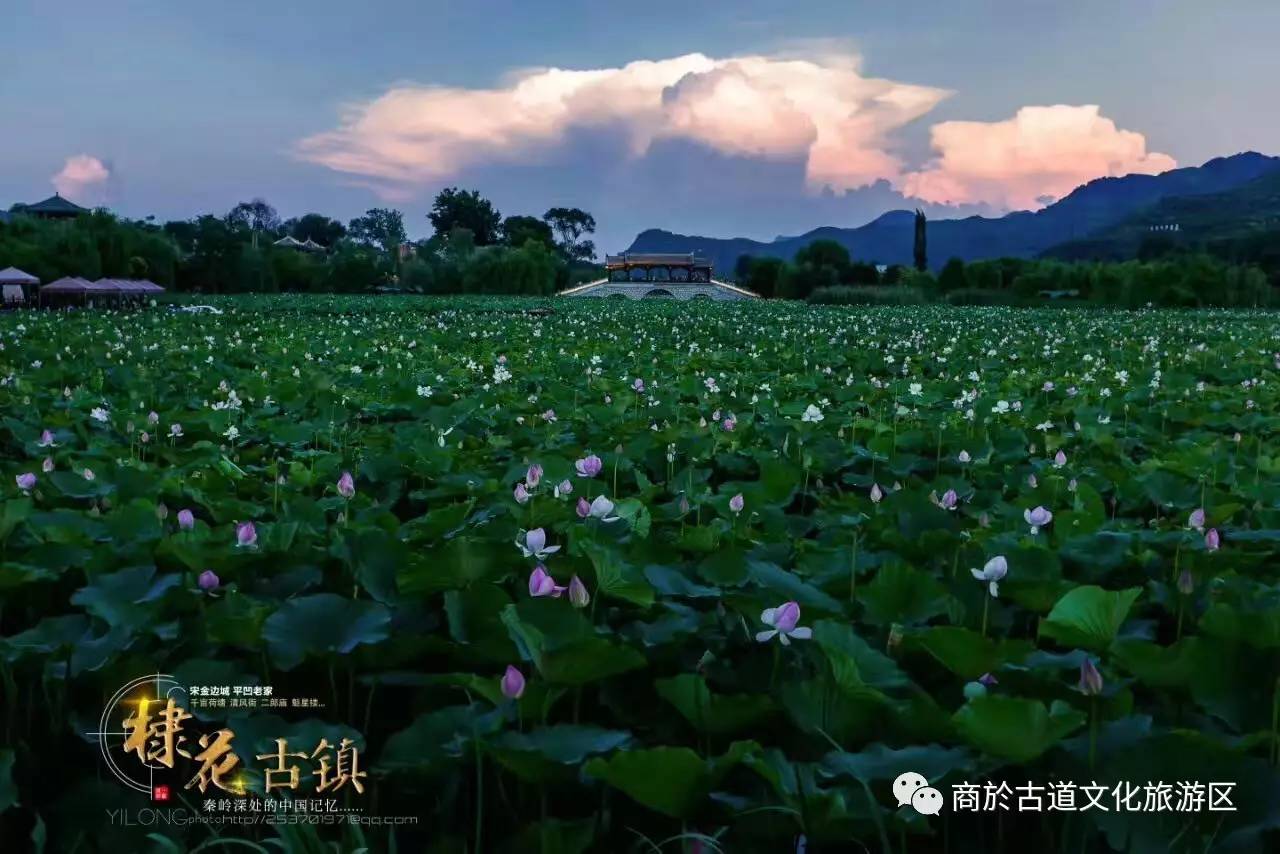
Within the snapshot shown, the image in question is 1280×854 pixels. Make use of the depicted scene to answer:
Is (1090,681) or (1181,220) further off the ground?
(1181,220)

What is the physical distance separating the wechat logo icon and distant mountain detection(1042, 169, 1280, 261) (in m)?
134

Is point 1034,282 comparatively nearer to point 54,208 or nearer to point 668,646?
point 668,646

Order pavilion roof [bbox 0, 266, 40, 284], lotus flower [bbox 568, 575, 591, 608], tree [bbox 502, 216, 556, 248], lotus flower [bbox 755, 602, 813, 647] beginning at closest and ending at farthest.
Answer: lotus flower [bbox 755, 602, 813, 647]
lotus flower [bbox 568, 575, 591, 608]
pavilion roof [bbox 0, 266, 40, 284]
tree [bbox 502, 216, 556, 248]

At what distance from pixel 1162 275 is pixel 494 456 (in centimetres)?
3590

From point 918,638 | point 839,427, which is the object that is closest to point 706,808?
point 918,638

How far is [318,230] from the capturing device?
116 metres

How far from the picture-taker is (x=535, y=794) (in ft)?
4.67

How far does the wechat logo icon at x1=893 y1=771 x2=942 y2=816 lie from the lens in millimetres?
1255

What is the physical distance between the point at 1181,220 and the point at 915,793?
195 m

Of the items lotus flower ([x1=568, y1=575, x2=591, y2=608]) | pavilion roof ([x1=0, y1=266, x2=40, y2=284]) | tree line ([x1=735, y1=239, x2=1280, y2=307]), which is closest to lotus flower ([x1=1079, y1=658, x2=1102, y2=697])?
lotus flower ([x1=568, y1=575, x2=591, y2=608])

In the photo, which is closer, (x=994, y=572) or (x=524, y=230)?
(x=994, y=572)

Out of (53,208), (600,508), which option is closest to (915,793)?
(600,508)

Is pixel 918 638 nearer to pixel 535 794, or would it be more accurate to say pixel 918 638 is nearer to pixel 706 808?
pixel 706 808

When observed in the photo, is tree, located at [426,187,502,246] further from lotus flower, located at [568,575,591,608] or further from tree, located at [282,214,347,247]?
lotus flower, located at [568,575,591,608]
